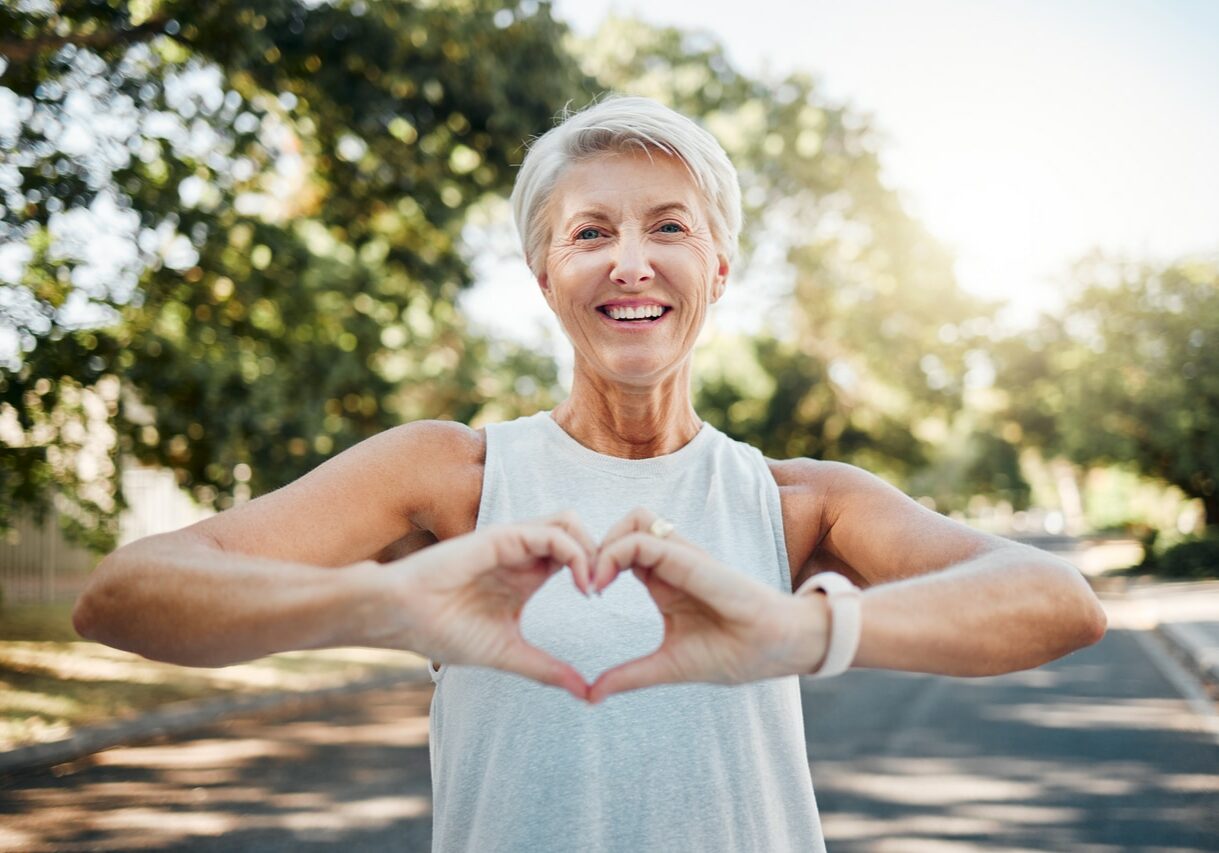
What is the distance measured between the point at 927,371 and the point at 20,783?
2634 cm

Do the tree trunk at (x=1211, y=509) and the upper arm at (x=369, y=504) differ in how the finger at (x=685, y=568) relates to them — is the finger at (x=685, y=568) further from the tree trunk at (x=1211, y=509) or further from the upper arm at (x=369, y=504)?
the tree trunk at (x=1211, y=509)

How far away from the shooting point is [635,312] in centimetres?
180

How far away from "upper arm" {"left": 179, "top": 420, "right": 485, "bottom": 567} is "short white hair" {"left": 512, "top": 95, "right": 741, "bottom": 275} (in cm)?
40

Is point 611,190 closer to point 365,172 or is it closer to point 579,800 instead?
point 579,800

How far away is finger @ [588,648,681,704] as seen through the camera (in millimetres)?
1282

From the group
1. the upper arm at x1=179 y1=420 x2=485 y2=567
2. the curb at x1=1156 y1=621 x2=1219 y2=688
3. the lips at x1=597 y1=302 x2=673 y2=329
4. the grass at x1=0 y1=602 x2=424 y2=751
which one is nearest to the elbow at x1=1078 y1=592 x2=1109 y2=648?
the lips at x1=597 y1=302 x2=673 y2=329

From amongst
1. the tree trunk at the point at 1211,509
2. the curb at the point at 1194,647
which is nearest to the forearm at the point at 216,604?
the curb at the point at 1194,647

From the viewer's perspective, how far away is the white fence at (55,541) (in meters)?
18.6

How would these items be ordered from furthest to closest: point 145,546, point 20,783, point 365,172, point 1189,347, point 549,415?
point 1189,347 → point 365,172 → point 20,783 → point 549,415 → point 145,546

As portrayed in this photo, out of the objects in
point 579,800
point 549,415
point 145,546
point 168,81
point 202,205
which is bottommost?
point 579,800

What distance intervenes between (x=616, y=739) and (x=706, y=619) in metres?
0.41

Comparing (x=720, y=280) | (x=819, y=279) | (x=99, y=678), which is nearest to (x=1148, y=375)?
(x=819, y=279)

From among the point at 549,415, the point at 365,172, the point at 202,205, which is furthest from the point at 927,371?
the point at 549,415

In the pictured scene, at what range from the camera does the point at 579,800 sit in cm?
159
